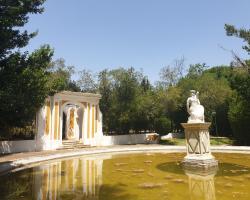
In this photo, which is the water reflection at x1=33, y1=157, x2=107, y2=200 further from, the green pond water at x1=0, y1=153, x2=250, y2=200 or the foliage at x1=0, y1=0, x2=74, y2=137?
the foliage at x1=0, y1=0, x2=74, y2=137

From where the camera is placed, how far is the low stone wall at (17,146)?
21.3 metres

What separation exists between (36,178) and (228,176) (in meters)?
7.81

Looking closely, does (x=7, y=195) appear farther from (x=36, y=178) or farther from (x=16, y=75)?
(x=16, y=75)

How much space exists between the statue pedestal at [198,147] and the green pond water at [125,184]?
54cm

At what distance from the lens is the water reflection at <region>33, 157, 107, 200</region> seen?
8.32 meters

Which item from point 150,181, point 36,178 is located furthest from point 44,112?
point 150,181

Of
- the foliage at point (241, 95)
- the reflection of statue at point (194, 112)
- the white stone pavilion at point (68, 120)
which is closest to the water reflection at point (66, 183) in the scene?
the reflection of statue at point (194, 112)

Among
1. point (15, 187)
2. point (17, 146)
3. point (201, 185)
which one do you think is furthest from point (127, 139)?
point (15, 187)

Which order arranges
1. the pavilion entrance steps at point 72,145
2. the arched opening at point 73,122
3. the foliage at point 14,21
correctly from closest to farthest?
the foliage at point 14,21 → the pavilion entrance steps at point 72,145 → the arched opening at point 73,122

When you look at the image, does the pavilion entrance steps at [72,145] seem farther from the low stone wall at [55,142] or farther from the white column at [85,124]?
the white column at [85,124]

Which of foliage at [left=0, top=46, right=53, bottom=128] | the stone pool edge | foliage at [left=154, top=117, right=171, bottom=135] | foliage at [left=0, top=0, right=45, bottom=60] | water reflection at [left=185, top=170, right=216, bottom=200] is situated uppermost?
foliage at [left=0, top=0, right=45, bottom=60]

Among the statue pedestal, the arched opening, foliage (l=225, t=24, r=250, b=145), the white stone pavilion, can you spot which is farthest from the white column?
the statue pedestal

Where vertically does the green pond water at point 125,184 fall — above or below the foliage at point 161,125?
below

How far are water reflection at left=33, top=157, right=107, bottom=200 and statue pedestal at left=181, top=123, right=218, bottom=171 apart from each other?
4.44m
